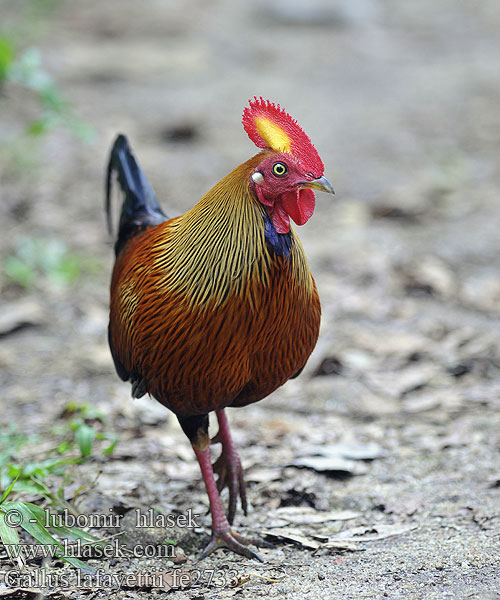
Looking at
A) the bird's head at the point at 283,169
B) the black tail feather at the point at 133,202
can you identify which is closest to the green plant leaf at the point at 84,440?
the black tail feather at the point at 133,202

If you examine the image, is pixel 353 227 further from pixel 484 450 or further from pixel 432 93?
pixel 432 93

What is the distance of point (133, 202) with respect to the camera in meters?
4.00

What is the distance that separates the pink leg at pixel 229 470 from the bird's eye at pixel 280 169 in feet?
4.24

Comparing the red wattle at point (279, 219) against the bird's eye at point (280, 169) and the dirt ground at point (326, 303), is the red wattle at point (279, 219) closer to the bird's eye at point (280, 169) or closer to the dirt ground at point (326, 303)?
the bird's eye at point (280, 169)

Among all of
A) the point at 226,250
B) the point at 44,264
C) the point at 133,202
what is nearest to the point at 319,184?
the point at 226,250

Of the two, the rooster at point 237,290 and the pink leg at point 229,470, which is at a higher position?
the rooster at point 237,290

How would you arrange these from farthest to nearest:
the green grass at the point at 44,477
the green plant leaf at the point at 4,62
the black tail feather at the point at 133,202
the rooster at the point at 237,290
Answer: the green plant leaf at the point at 4,62, the black tail feather at the point at 133,202, the green grass at the point at 44,477, the rooster at the point at 237,290

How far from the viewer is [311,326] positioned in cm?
311

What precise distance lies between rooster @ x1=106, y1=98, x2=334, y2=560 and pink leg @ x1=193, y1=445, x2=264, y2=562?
248 millimetres

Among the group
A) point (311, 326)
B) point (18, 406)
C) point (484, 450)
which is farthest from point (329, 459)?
point (18, 406)

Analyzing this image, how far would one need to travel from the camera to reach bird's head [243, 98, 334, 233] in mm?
2807

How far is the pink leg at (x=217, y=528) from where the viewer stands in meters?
3.26

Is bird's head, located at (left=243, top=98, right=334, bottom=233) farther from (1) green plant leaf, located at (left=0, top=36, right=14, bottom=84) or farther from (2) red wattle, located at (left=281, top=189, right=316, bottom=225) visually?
(1) green plant leaf, located at (left=0, top=36, right=14, bottom=84)

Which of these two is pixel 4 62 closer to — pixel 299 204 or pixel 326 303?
pixel 299 204
